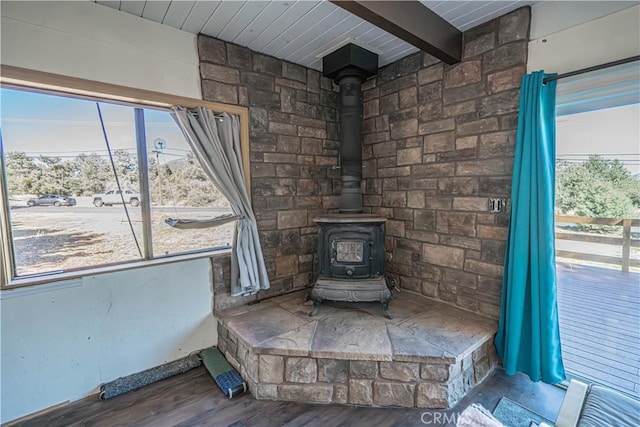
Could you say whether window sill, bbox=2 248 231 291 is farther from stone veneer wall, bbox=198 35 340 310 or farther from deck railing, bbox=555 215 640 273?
deck railing, bbox=555 215 640 273

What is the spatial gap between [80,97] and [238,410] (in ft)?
8.13

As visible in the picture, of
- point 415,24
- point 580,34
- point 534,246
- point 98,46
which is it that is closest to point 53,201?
point 98,46

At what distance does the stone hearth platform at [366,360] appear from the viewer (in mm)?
1971

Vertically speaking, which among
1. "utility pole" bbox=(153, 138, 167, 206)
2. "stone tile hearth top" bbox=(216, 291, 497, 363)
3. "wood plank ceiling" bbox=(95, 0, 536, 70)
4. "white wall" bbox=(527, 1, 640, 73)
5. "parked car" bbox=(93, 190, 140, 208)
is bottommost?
"stone tile hearth top" bbox=(216, 291, 497, 363)

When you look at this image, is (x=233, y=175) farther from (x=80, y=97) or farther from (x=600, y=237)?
(x=600, y=237)

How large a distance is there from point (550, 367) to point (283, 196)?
2.55 m

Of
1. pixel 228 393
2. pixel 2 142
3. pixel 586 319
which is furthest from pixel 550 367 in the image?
pixel 2 142

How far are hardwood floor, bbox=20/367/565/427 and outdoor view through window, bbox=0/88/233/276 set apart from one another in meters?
1.00

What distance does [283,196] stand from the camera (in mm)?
3039

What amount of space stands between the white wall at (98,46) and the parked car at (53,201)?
2.73 ft

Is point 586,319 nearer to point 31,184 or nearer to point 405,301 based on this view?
point 405,301

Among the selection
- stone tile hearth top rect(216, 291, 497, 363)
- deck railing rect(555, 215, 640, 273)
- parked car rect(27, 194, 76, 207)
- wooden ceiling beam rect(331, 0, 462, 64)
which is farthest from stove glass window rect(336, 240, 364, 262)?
parked car rect(27, 194, 76, 207)

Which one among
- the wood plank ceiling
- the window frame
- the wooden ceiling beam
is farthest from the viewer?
the wood plank ceiling

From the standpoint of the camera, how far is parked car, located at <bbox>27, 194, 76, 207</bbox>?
2002 mm
